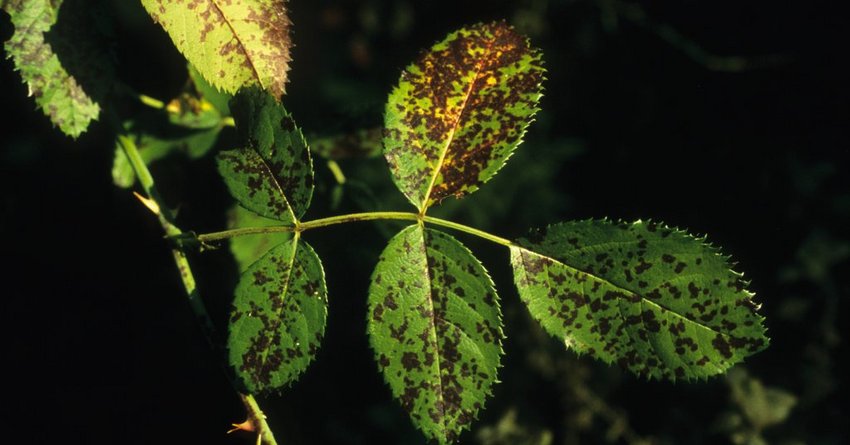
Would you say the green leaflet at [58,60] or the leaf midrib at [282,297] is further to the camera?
the green leaflet at [58,60]

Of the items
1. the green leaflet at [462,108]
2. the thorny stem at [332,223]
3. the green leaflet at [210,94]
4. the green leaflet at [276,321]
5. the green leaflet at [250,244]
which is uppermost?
the green leaflet at [462,108]

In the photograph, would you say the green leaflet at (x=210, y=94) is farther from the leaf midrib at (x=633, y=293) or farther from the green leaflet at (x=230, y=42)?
the leaf midrib at (x=633, y=293)

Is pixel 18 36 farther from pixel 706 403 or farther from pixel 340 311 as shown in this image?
pixel 706 403

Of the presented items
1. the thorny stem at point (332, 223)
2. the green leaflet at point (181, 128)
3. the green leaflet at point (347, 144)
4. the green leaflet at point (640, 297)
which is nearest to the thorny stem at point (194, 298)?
the thorny stem at point (332, 223)

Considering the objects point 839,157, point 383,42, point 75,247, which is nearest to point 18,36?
point 75,247

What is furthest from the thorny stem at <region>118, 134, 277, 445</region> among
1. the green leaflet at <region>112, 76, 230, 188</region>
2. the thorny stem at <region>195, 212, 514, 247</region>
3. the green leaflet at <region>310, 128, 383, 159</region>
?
the green leaflet at <region>310, 128, 383, 159</region>

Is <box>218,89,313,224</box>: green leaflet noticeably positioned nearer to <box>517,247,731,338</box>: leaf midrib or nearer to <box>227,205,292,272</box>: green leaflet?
<box>227,205,292,272</box>: green leaflet
